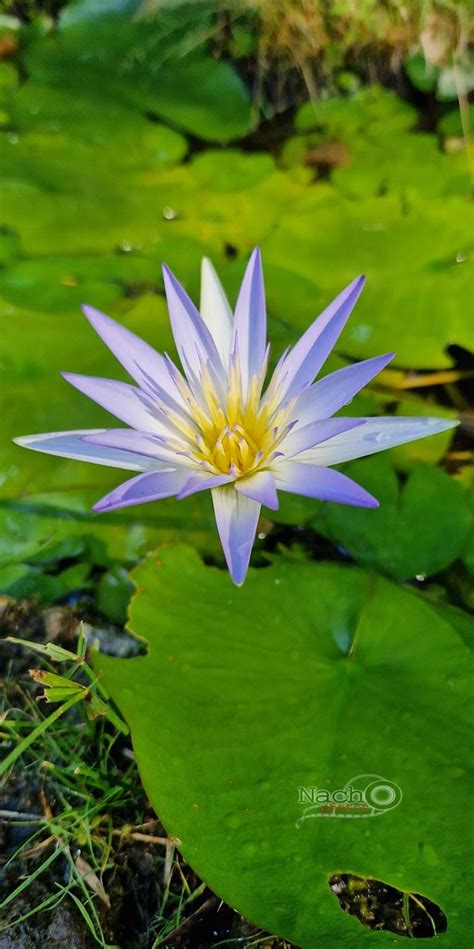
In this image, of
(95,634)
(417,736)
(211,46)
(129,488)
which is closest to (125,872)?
(95,634)

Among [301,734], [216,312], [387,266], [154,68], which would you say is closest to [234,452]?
[216,312]

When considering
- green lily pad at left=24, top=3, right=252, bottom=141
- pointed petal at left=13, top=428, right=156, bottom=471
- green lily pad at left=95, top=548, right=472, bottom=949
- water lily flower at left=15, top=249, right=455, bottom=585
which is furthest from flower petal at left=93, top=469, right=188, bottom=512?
green lily pad at left=24, top=3, right=252, bottom=141

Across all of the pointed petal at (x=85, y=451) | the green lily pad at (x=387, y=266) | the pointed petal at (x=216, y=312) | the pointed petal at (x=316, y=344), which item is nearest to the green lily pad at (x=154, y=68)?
the green lily pad at (x=387, y=266)

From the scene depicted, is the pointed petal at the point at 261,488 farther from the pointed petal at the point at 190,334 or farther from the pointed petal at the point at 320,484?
the pointed petal at the point at 190,334

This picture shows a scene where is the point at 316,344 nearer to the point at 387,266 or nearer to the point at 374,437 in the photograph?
the point at 374,437

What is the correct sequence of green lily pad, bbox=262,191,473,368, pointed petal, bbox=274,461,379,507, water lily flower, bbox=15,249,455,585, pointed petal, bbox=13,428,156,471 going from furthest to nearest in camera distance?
green lily pad, bbox=262,191,473,368 < pointed petal, bbox=13,428,156,471 < water lily flower, bbox=15,249,455,585 < pointed petal, bbox=274,461,379,507

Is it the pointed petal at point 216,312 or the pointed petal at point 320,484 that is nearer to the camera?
the pointed petal at point 320,484

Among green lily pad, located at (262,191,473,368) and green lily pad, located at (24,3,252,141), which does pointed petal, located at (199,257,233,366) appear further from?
green lily pad, located at (24,3,252,141)

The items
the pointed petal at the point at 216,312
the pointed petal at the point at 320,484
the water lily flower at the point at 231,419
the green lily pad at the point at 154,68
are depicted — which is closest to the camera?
the pointed petal at the point at 320,484
